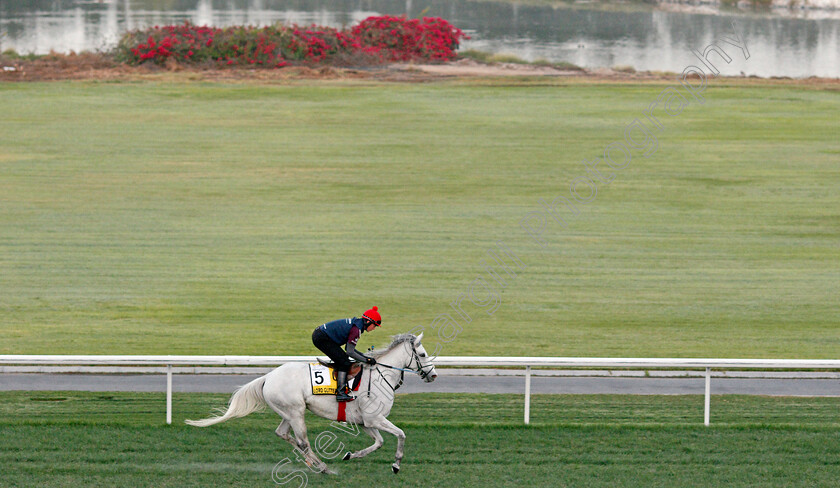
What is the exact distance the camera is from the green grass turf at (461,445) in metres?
7.38

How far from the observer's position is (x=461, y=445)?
7957 millimetres

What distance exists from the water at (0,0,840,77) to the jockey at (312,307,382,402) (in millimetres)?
28731

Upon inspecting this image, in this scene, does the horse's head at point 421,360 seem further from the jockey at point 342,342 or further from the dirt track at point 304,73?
the dirt track at point 304,73

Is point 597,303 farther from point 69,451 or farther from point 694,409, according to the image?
point 69,451

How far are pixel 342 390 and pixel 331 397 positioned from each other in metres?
0.11

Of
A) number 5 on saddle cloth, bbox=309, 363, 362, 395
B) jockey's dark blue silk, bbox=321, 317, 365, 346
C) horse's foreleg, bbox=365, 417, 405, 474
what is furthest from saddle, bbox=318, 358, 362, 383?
horse's foreleg, bbox=365, 417, 405, 474

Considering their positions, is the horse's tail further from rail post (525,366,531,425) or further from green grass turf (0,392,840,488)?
rail post (525,366,531,425)

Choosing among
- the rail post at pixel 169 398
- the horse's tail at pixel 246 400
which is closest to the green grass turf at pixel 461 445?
the rail post at pixel 169 398

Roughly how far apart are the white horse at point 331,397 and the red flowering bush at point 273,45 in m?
22.5

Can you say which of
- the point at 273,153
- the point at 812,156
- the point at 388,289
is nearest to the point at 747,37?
the point at 812,156

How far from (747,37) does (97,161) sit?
31.9 m

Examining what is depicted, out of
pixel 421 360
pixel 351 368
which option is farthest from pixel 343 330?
pixel 421 360

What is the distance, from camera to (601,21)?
4838 centimetres

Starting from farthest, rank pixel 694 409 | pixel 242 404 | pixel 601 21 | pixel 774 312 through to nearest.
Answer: pixel 601 21, pixel 774 312, pixel 694 409, pixel 242 404
